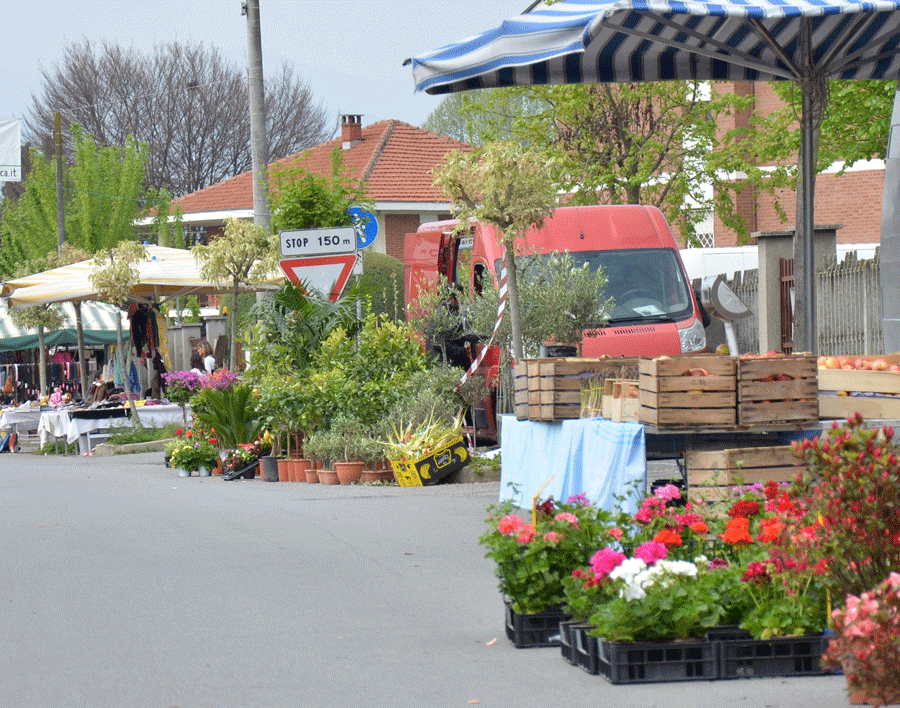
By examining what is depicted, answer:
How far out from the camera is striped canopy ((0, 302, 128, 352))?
103 ft

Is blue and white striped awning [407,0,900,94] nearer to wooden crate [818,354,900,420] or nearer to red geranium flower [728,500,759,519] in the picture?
wooden crate [818,354,900,420]

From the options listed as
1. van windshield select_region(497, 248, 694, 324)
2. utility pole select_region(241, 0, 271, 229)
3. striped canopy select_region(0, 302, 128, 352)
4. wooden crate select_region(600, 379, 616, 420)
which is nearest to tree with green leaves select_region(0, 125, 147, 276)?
striped canopy select_region(0, 302, 128, 352)

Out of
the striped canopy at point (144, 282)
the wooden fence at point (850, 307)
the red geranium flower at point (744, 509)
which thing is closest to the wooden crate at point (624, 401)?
the red geranium flower at point (744, 509)

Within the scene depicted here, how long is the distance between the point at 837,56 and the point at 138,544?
629cm

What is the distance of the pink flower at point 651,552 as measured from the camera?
5.77 meters

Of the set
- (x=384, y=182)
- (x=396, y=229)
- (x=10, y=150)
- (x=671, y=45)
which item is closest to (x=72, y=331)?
(x=10, y=150)

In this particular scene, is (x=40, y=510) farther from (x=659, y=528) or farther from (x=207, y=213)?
(x=207, y=213)

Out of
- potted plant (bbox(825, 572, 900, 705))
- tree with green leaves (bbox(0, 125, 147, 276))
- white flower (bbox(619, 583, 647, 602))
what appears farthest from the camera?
tree with green leaves (bbox(0, 125, 147, 276))

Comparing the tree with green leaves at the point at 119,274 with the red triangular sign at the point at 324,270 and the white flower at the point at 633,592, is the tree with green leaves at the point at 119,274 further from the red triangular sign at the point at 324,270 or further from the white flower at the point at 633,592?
the white flower at the point at 633,592

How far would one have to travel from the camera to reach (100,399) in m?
25.3

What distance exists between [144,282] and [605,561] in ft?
57.3

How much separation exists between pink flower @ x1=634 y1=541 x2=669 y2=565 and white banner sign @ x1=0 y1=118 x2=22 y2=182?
27.9 metres

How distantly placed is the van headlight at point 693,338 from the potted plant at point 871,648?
34.7ft

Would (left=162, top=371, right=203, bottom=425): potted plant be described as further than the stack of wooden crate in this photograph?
Yes
